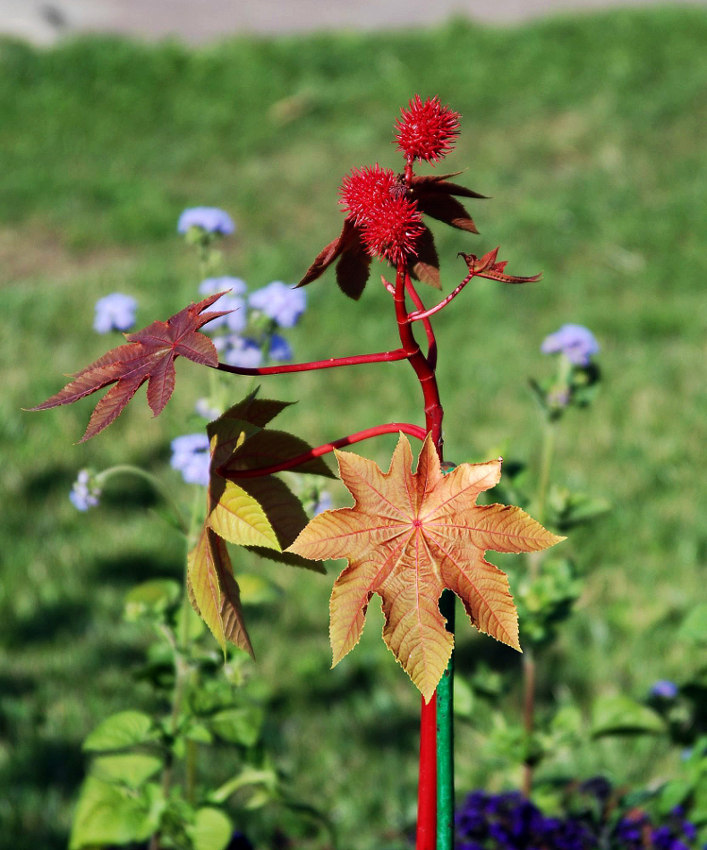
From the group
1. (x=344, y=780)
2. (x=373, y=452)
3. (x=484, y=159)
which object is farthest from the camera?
(x=484, y=159)

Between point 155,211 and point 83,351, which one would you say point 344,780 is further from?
point 155,211

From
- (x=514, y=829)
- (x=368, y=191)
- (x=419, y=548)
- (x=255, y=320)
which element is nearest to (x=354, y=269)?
(x=368, y=191)

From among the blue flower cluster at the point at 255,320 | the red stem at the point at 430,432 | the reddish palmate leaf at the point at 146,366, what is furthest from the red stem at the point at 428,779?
the blue flower cluster at the point at 255,320

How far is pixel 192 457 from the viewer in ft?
4.72

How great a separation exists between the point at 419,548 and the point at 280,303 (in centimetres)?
89

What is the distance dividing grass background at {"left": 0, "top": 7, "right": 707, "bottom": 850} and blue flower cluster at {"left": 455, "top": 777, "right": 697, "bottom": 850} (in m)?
0.30

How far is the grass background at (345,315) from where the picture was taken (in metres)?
2.31

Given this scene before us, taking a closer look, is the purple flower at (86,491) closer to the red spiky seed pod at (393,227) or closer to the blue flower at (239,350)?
the blue flower at (239,350)

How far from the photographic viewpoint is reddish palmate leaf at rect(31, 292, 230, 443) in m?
0.75

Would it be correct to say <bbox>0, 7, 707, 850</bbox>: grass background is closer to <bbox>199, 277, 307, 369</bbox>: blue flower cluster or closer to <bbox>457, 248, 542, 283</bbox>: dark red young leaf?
<bbox>199, 277, 307, 369</bbox>: blue flower cluster

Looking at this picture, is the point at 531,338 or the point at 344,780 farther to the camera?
the point at 531,338

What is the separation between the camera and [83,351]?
12.4 feet

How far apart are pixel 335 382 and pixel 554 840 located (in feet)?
7.67

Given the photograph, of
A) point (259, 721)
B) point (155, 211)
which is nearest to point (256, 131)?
point (155, 211)
